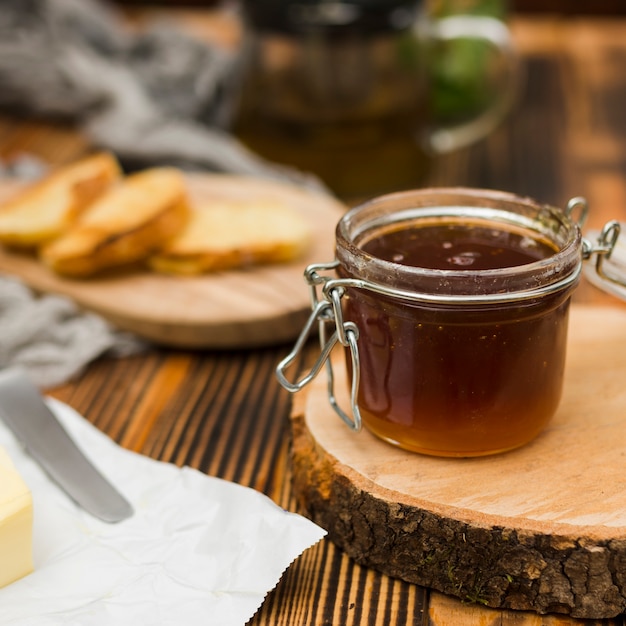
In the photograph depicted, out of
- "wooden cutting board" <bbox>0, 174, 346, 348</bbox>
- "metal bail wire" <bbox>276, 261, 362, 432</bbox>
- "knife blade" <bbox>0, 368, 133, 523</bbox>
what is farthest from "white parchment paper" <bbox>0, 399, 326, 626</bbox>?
"wooden cutting board" <bbox>0, 174, 346, 348</bbox>

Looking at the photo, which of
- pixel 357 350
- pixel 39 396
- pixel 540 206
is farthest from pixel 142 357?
pixel 540 206

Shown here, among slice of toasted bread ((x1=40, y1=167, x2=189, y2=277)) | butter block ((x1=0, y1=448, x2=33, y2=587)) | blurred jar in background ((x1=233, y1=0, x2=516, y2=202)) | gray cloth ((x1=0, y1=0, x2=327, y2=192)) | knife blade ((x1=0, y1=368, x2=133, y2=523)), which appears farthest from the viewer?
gray cloth ((x1=0, y1=0, x2=327, y2=192))

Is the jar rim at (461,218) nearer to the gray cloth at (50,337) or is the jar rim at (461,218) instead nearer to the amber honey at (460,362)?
the amber honey at (460,362)

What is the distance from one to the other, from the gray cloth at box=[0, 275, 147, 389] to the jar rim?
515 millimetres

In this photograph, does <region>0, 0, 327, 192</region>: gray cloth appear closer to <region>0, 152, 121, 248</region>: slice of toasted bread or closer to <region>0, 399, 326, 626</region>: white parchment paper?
<region>0, 152, 121, 248</region>: slice of toasted bread

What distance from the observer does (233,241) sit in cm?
147

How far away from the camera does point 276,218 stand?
1521 mm

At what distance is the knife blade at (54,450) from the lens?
0.96 meters

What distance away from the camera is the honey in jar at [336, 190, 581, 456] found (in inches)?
33.9

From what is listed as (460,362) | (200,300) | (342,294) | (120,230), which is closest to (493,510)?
(460,362)

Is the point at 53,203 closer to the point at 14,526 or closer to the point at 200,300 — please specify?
the point at 200,300

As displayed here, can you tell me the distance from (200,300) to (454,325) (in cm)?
61

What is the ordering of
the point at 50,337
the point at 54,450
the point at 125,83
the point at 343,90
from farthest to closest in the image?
the point at 125,83 < the point at 343,90 < the point at 50,337 < the point at 54,450

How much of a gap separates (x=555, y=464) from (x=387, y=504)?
0.18 metres
